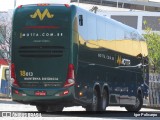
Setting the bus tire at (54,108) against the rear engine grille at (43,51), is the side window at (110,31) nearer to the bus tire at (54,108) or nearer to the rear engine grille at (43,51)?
the bus tire at (54,108)

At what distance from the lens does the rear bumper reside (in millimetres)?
18469

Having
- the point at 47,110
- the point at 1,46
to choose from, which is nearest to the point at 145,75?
the point at 47,110

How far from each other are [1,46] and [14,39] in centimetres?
4997

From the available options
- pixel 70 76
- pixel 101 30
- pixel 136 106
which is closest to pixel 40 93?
pixel 70 76

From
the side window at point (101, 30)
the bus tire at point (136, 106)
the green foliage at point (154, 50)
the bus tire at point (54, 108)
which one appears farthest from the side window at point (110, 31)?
the green foliage at point (154, 50)

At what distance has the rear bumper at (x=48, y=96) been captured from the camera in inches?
727

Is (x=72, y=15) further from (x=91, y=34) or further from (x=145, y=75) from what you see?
(x=145, y=75)

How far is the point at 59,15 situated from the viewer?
61.3ft

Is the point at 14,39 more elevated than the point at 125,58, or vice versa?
the point at 14,39

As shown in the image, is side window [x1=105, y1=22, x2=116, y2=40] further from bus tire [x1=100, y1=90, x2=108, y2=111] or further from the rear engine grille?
the rear engine grille

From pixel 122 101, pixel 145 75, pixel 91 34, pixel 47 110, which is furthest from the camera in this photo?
pixel 145 75

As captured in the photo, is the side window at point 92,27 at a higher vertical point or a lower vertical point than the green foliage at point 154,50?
higher

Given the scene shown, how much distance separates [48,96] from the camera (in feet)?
61.1

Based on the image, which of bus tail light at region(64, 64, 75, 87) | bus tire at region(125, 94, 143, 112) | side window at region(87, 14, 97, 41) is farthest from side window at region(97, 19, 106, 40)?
bus tire at region(125, 94, 143, 112)
